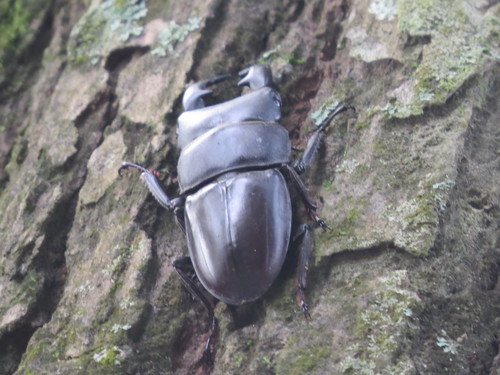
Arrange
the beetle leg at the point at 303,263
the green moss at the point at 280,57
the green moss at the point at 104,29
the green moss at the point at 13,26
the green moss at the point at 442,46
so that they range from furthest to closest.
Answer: the green moss at the point at 13,26, the green moss at the point at 104,29, the green moss at the point at 280,57, the green moss at the point at 442,46, the beetle leg at the point at 303,263

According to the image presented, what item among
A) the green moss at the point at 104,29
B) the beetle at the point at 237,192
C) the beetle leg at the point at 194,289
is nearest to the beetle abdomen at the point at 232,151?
the beetle at the point at 237,192

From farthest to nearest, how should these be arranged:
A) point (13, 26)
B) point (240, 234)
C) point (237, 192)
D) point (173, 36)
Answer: point (13, 26) < point (173, 36) < point (237, 192) < point (240, 234)

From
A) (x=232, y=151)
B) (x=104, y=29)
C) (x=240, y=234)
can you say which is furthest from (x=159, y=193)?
(x=104, y=29)

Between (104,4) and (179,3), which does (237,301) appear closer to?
(179,3)

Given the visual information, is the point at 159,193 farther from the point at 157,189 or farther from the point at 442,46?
the point at 442,46

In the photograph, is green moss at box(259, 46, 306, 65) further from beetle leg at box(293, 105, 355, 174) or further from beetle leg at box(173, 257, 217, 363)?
beetle leg at box(173, 257, 217, 363)

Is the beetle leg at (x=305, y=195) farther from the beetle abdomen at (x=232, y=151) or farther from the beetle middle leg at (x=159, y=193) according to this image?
the beetle middle leg at (x=159, y=193)

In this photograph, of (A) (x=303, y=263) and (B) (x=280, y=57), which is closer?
(A) (x=303, y=263)
